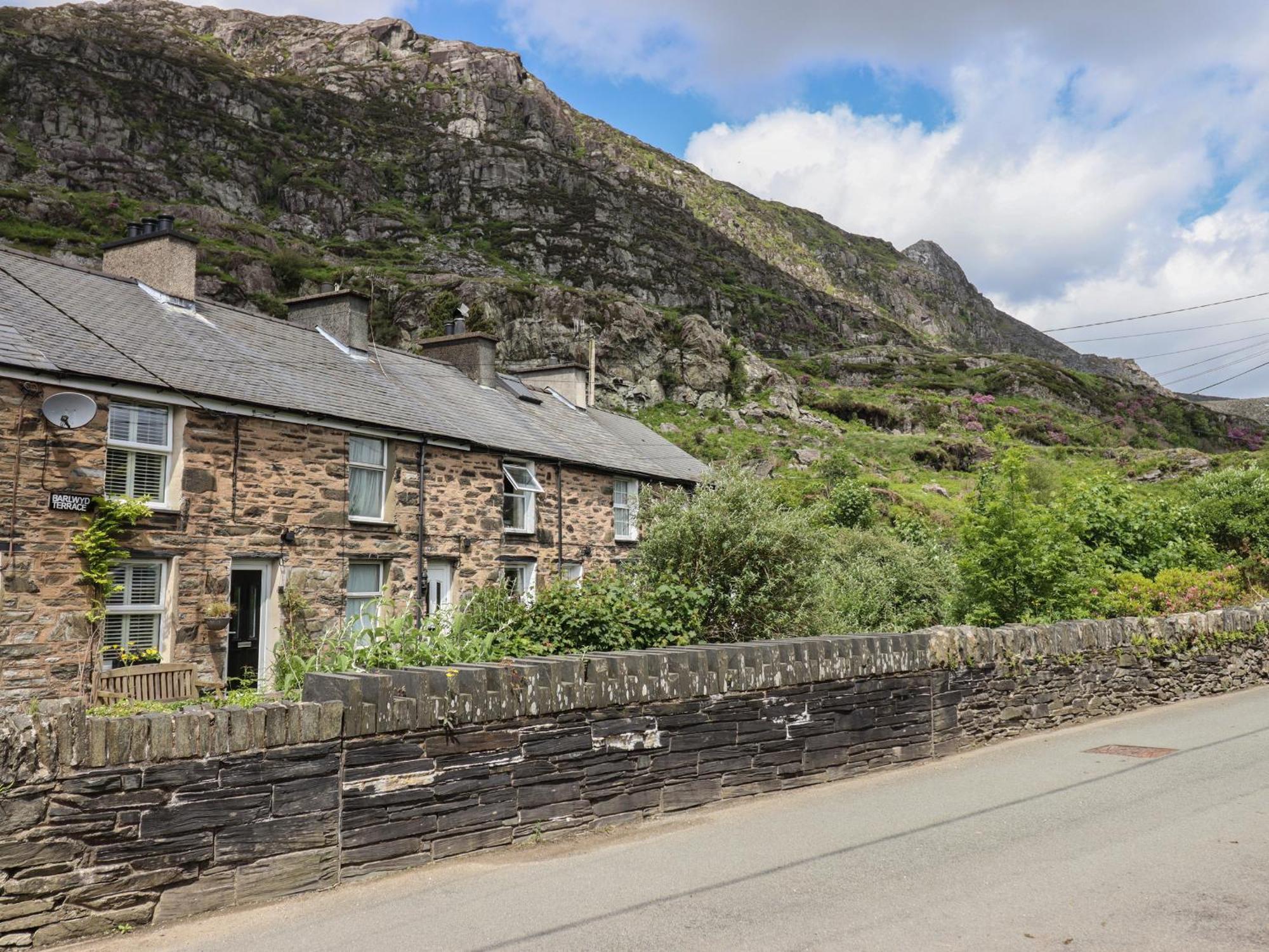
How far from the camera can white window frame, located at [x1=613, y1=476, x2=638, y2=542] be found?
25.9 meters

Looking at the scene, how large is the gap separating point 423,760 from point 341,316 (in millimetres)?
17947

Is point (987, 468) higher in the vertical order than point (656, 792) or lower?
higher

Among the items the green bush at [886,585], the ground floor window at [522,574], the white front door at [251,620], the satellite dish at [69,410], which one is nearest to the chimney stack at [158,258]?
the satellite dish at [69,410]

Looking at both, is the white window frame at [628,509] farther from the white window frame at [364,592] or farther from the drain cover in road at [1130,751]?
the drain cover in road at [1130,751]

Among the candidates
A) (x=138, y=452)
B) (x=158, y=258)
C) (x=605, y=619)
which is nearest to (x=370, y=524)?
(x=138, y=452)

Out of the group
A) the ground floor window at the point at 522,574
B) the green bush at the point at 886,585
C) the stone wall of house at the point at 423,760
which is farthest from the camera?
the ground floor window at the point at 522,574

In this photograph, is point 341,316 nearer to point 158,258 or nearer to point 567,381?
point 158,258


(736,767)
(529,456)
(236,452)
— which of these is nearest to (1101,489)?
(529,456)

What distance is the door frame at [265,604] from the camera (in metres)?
16.1

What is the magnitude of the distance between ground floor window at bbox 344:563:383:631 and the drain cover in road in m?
12.6

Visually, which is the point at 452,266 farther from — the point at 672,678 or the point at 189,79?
the point at 672,678

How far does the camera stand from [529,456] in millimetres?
22688

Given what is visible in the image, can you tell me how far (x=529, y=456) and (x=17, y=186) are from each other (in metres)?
66.8

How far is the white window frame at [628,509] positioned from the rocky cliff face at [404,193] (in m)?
37.8
